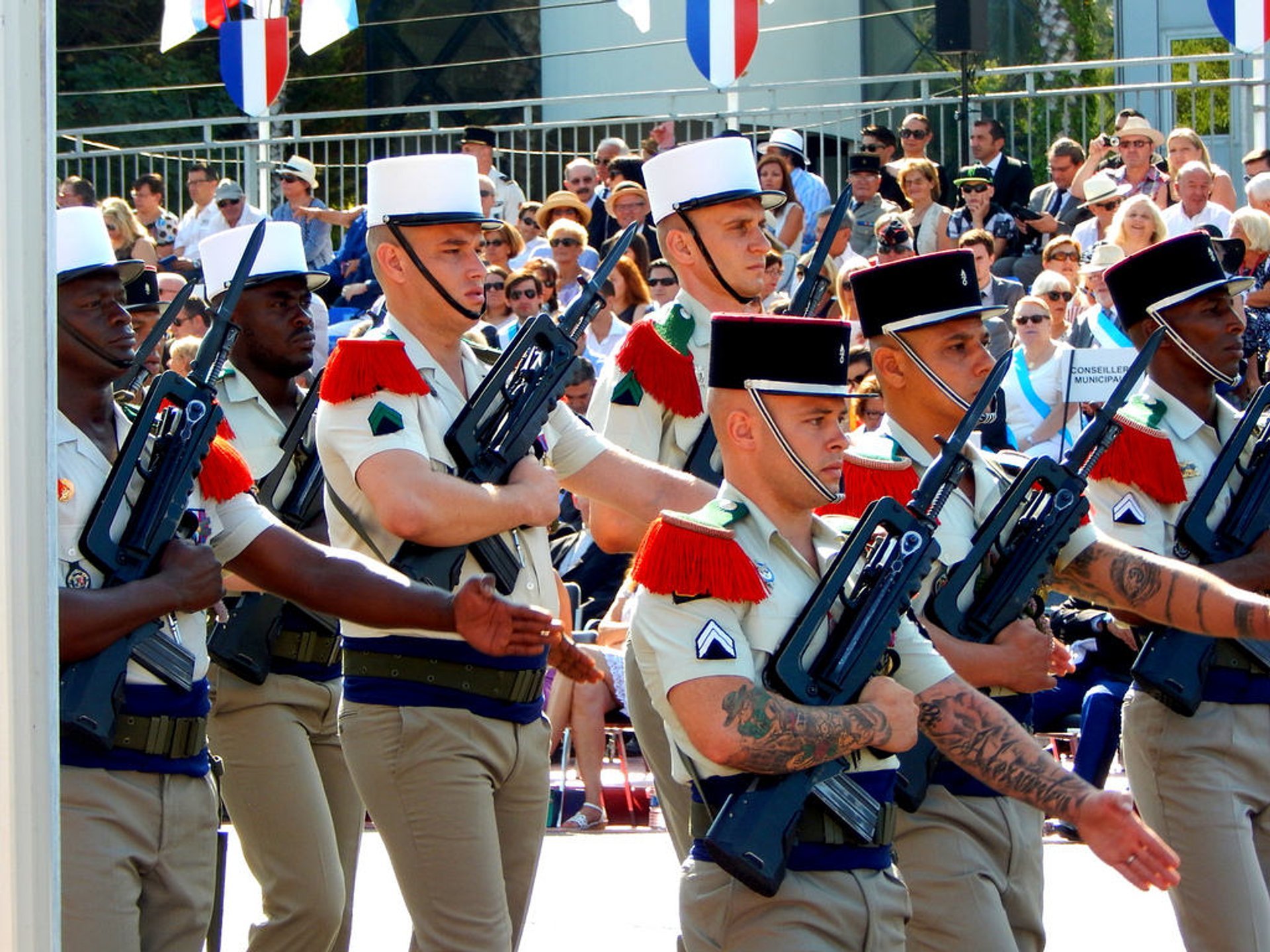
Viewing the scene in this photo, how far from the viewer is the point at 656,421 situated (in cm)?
549

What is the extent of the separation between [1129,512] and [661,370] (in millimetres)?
1281

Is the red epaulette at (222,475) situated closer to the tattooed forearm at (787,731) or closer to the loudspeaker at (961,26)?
the tattooed forearm at (787,731)

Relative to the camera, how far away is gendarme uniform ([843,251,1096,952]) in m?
4.50

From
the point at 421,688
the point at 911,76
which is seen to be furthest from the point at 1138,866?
the point at 911,76

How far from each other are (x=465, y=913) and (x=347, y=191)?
13.3 m

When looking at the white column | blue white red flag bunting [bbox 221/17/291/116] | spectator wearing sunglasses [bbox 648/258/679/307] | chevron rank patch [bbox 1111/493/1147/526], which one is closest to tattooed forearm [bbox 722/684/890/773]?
the white column

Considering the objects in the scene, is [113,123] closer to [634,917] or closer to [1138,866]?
[634,917]

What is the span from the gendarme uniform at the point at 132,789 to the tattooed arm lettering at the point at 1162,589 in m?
2.07

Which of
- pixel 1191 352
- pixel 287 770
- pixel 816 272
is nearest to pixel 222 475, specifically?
pixel 287 770

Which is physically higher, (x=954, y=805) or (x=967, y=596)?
(x=967, y=596)

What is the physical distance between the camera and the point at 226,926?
7426mm

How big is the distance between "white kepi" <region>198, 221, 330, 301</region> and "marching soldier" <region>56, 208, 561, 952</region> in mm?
1360

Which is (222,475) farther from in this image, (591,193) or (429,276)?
(591,193)

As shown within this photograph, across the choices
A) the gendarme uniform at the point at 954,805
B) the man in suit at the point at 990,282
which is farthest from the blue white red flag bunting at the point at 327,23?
the gendarme uniform at the point at 954,805
